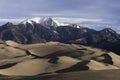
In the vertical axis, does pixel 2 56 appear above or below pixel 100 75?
below

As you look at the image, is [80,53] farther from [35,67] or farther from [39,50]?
[35,67]

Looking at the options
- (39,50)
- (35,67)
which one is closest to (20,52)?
(39,50)

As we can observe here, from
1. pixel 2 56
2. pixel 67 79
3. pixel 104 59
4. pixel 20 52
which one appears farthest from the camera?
pixel 20 52

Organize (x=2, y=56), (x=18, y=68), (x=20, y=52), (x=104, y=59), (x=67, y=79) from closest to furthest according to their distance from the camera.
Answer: (x=67, y=79) < (x=18, y=68) < (x=104, y=59) < (x=2, y=56) < (x=20, y=52)

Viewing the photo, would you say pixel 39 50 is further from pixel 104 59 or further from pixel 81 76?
pixel 81 76

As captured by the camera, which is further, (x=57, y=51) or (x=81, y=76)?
(x=57, y=51)

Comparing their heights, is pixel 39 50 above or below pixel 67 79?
below

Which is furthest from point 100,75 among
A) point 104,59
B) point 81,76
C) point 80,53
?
point 80,53

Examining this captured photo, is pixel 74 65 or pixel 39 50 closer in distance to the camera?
pixel 74 65

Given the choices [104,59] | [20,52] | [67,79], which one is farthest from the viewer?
[20,52]
